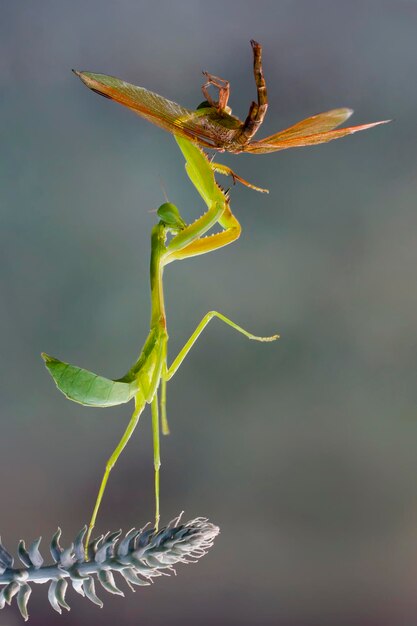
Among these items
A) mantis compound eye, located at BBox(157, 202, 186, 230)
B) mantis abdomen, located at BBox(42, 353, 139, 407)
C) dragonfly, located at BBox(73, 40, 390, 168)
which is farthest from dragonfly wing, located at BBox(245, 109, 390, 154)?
mantis abdomen, located at BBox(42, 353, 139, 407)

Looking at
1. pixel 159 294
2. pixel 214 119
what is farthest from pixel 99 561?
pixel 214 119

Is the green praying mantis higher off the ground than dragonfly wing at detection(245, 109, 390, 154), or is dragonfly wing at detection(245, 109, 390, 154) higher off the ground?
dragonfly wing at detection(245, 109, 390, 154)

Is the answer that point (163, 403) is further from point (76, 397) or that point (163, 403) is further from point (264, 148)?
point (264, 148)

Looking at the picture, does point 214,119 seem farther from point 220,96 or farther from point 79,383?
point 79,383

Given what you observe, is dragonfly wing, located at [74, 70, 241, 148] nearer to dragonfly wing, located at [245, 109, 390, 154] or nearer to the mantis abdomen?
dragonfly wing, located at [245, 109, 390, 154]

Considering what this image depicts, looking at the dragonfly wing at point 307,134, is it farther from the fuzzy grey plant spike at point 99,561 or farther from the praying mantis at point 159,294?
the fuzzy grey plant spike at point 99,561

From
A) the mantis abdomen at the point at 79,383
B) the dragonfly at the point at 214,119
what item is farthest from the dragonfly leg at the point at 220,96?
the mantis abdomen at the point at 79,383

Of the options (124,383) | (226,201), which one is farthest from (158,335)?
(226,201)
